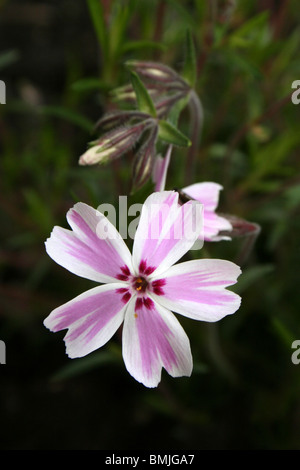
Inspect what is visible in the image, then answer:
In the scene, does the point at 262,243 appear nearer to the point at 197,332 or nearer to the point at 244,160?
the point at 244,160

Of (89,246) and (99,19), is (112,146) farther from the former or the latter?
(99,19)

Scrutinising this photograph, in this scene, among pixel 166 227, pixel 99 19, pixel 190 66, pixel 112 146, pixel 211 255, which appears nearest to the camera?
pixel 166 227

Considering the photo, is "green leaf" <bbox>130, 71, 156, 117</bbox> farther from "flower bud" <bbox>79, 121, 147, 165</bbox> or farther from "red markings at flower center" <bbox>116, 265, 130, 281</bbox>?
"red markings at flower center" <bbox>116, 265, 130, 281</bbox>

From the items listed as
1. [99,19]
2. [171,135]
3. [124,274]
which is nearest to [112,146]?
[171,135]

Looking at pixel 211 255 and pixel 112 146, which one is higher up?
pixel 211 255

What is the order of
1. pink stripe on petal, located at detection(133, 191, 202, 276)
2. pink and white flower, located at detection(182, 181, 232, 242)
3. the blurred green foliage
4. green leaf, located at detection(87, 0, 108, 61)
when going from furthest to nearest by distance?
the blurred green foliage → green leaf, located at detection(87, 0, 108, 61) → pink and white flower, located at detection(182, 181, 232, 242) → pink stripe on petal, located at detection(133, 191, 202, 276)

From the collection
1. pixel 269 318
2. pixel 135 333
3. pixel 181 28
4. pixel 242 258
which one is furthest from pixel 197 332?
pixel 181 28

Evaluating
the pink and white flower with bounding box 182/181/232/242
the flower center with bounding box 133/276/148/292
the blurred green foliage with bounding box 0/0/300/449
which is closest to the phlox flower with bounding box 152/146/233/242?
the pink and white flower with bounding box 182/181/232/242
